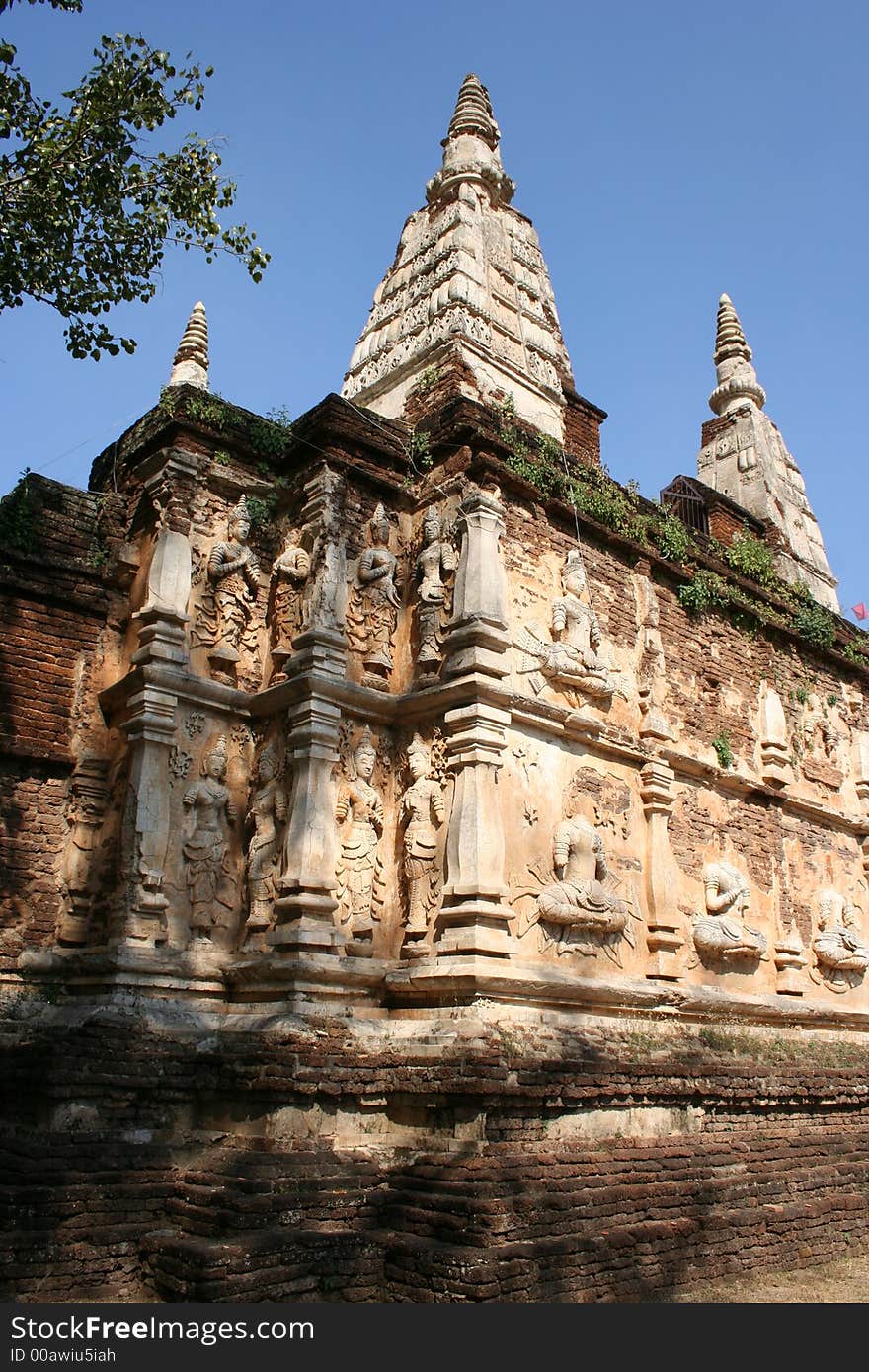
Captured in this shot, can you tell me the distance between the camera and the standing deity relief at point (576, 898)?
952cm

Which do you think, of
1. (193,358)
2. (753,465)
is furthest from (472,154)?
(753,465)

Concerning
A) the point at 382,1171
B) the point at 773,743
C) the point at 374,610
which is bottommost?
the point at 382,1171

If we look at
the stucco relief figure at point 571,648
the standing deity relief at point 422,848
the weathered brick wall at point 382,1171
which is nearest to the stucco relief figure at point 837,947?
the weathered brick wall at point 382,1171

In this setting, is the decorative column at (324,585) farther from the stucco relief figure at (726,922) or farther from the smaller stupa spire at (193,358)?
the smaller stupa spire at (193,358)

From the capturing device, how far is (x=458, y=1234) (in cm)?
691

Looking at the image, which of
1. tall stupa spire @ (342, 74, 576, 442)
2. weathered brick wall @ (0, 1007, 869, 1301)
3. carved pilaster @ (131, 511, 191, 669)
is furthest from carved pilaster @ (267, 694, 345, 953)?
tall stupa spire @ (342, 74, 576, 442)

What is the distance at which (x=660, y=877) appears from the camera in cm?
1096

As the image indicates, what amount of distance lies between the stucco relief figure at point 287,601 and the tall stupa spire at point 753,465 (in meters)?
9.42

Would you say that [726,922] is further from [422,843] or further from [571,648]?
[422,843]

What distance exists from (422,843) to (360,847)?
54cm

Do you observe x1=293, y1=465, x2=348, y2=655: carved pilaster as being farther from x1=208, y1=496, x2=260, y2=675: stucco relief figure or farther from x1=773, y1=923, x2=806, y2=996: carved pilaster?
x1=773, y1=923, x2=806, y2=996: carved pilaster

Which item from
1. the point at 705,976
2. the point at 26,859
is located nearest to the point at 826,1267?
the point at 705,976

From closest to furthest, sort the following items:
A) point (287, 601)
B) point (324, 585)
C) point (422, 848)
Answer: point (422, 848) → point (324, 585) → point (287, 601)

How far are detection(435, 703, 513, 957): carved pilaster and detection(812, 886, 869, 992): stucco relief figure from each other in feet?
19.4
